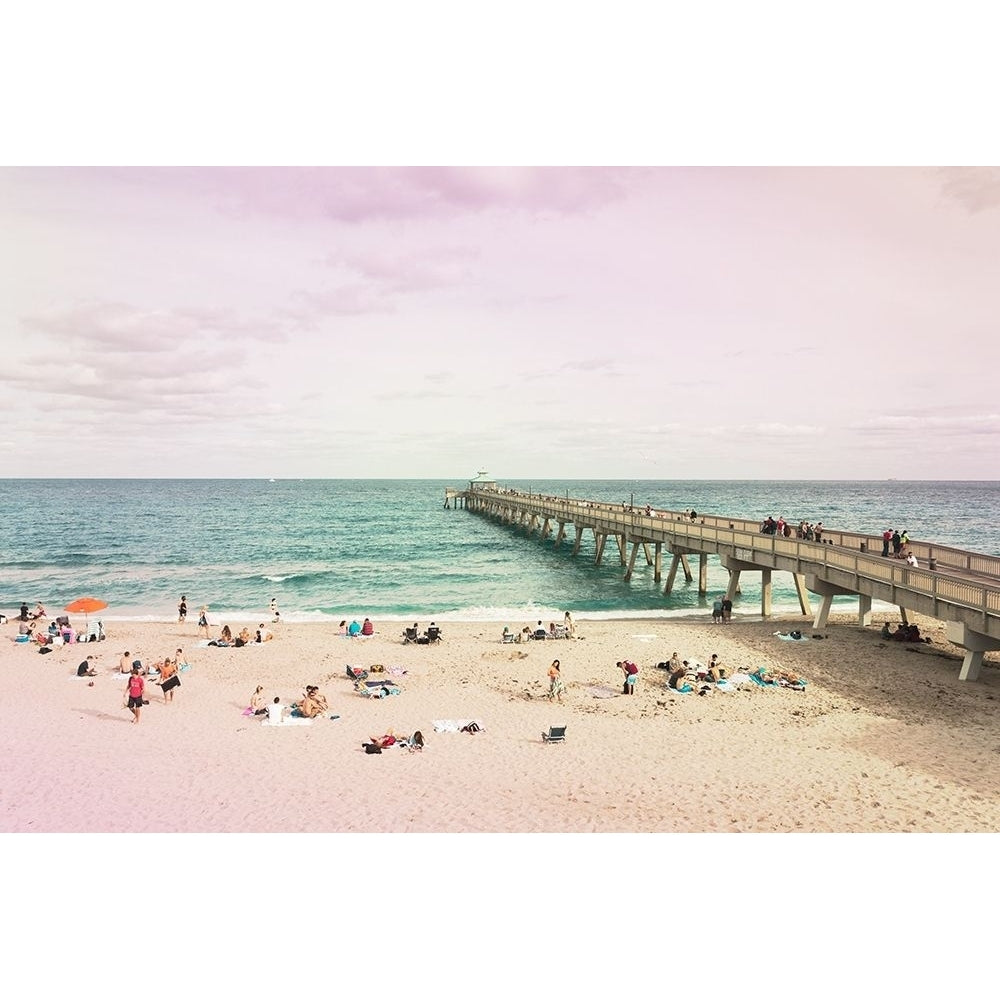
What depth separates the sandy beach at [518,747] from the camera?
9867mm

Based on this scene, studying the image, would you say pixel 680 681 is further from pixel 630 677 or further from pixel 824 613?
pixel 824 613

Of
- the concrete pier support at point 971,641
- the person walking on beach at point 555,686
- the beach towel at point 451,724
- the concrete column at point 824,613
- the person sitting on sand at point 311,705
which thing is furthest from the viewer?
the concrete column at point 824,613

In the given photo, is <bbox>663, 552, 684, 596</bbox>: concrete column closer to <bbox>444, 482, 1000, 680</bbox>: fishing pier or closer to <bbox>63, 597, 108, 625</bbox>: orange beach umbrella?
<bbox>444, 482, 1000, 680</bbox>: fishing pier

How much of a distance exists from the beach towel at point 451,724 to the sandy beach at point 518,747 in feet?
0.95

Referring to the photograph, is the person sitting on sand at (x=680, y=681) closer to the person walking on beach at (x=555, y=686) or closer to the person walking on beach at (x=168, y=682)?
the person walking on beach at (x=555, y=686)

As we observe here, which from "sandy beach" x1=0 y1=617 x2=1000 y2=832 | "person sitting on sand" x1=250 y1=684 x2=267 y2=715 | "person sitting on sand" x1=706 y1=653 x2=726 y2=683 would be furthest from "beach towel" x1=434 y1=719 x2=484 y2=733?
"person sitting on sand" x1=706 y1=653 x2=726 y2=683

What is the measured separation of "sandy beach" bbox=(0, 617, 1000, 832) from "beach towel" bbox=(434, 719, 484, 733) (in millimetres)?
290

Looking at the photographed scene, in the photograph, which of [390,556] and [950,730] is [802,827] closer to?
[950,730]

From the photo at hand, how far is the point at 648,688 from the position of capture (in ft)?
55.0

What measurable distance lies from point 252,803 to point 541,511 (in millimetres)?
48195

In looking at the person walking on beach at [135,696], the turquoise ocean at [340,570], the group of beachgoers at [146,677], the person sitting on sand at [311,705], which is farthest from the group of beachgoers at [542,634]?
the person walking on beach at [135,696]

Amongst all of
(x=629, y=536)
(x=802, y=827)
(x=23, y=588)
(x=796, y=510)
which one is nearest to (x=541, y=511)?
(x=629, y=536)

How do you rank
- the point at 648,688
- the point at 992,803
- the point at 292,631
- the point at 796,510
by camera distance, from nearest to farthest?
the point at 992,803, the point at 648,688, the point at 292,631, the point at 796,510

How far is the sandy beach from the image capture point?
388 inches
